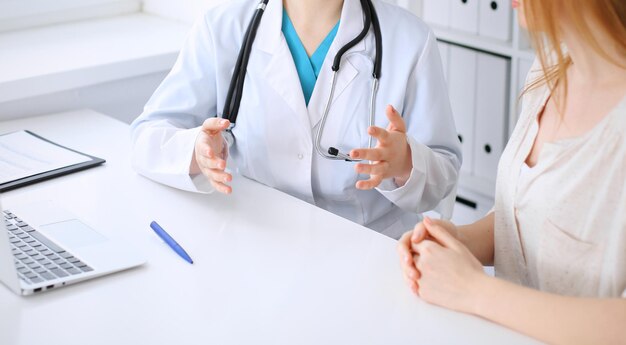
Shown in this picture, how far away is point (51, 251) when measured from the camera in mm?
1348

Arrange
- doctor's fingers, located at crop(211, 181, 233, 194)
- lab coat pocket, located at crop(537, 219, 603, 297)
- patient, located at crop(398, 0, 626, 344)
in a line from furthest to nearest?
1. doctor's fingers, located at crop(211, 181, 233, 194)
2. lab coat pocket, located at crop(537, 219, 603, 297)
3. patient, located at crop(398, 0, 626, 344)

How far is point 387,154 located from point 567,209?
0.35 meters

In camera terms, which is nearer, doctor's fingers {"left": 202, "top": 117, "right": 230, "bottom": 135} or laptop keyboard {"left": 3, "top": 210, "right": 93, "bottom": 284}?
laptop keyboard {"left": 3, "top": 210, "right": 93, "bottom": 284}

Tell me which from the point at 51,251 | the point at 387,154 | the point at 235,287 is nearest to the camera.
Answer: the point at 235,287

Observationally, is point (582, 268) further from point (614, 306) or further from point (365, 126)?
point (365, 126)

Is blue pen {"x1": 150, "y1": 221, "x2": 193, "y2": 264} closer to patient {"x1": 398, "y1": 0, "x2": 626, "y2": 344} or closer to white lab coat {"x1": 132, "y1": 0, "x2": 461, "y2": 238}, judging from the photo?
white lab coat {"x1": 132, "y1": 0, "x2": 461, "y2": 238}

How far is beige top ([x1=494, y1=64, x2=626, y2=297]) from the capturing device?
115 centimetres

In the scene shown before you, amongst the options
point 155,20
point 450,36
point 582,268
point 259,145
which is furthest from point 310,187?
point 155,20

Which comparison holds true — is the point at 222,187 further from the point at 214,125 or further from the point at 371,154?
the point at 371,154

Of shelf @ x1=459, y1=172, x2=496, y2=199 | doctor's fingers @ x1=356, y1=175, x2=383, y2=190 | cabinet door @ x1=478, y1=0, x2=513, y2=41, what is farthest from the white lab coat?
shelf @ x1=459, y1=172, x2=496, y2=199

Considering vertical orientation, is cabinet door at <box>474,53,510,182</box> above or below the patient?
below

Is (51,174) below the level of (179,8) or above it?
below

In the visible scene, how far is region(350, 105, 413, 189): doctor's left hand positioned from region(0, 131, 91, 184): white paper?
61cm

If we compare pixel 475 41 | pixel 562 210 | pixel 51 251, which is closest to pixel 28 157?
pixel 51 251
